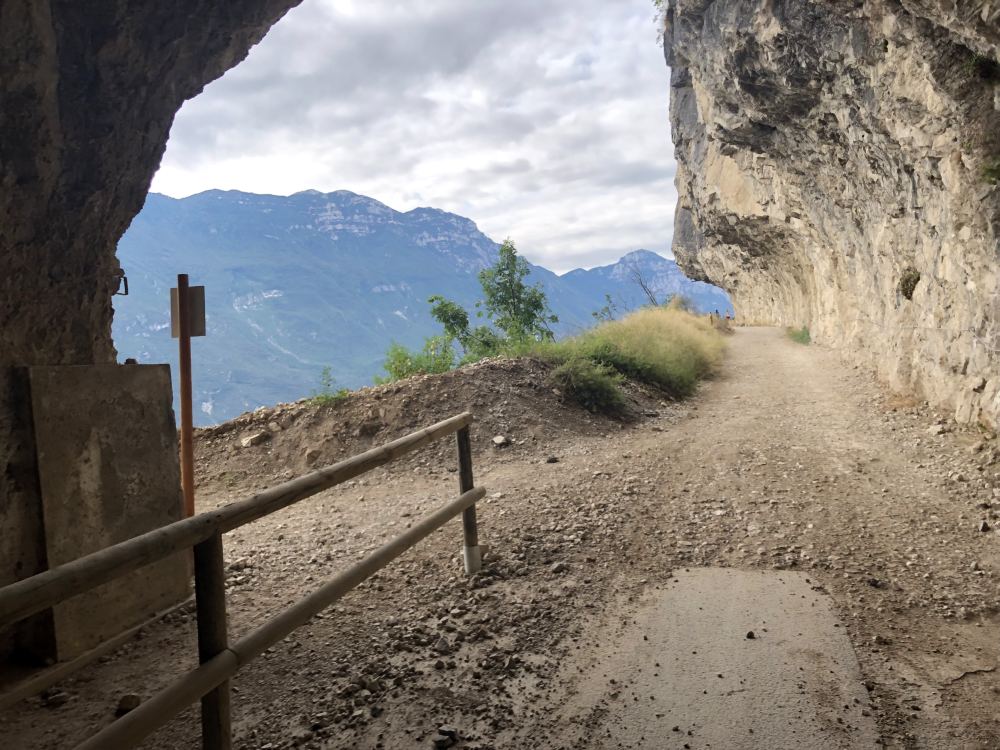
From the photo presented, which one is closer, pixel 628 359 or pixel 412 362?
pixel 412 362

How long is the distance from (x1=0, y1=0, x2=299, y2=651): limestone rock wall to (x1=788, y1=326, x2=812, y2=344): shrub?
71.6 ft

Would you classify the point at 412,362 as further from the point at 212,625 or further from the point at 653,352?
the point at 212,625

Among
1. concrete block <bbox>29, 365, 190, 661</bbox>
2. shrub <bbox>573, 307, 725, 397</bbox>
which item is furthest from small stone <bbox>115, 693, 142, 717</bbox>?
shrub <bbox>573, 307, 725, 397</bbox>

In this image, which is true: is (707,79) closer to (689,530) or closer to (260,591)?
(689,530)

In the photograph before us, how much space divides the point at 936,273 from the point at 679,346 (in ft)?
21.7

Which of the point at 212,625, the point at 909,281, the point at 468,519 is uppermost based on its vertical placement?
the point at 909,281

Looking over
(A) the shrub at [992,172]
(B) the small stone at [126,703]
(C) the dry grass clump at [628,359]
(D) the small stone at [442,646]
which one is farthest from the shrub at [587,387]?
(B) the small stone at [126,703]

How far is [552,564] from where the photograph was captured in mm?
4500

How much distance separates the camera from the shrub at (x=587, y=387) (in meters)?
10.3

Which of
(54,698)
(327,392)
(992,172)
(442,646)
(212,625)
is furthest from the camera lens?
(327,392)

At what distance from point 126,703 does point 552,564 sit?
253 centimetres

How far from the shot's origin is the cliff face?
6.75 metres

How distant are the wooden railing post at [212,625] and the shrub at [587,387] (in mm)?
8341

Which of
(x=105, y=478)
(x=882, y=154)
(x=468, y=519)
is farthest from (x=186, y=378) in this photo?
(x=882, y=154)
